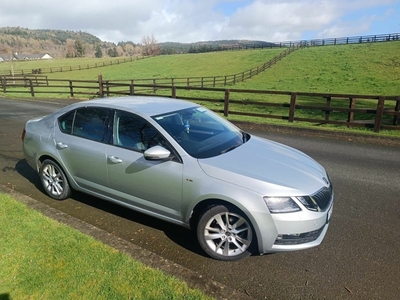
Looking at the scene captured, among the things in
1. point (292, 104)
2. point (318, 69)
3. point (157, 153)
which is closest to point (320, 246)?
point (157, 153)

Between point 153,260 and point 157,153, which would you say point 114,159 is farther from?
point 153,260

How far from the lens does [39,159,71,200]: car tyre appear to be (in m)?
4.36

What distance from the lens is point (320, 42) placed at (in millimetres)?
64562

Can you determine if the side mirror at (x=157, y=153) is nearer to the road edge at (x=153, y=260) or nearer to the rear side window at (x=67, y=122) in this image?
the road edge at (x=153, y=260)

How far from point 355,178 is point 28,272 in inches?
207

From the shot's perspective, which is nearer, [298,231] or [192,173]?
[298,231]

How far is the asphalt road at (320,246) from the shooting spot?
274 cm

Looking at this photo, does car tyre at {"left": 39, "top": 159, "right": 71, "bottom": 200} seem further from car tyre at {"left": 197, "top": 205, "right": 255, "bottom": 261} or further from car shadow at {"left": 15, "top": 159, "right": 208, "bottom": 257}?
car tyre at {"left": 197, "top": 205, "right": 255, "bottom": 261}

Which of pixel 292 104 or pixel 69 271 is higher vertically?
pixel 292 104

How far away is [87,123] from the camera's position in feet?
13.4

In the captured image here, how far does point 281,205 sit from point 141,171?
1602 mm

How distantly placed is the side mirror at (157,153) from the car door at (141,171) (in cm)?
12

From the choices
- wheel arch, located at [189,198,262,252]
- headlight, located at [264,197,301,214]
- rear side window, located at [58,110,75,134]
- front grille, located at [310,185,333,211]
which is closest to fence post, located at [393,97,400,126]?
front grille, located at [310,185,333,211]

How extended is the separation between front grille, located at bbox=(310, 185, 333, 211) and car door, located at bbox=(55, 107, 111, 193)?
2.50 metres
